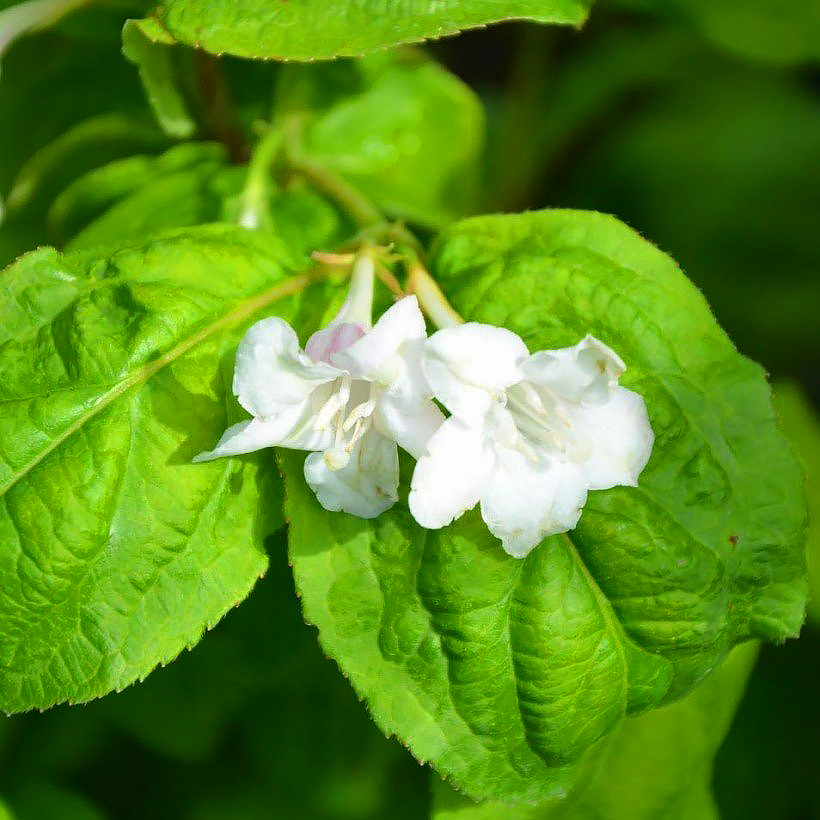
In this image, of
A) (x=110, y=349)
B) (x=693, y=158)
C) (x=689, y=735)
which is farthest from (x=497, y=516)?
(x=693, y=158)

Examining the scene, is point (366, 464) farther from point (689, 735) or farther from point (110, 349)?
point (689, 735)

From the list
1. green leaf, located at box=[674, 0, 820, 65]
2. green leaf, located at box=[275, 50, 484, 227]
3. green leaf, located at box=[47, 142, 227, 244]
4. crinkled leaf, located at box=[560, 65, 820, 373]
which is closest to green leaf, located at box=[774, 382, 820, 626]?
crinkled leaf, located at box=[560, 65, 820, 373]

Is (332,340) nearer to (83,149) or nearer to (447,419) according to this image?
(447,419)

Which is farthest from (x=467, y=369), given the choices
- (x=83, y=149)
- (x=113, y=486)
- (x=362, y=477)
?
(x=83, y=149)

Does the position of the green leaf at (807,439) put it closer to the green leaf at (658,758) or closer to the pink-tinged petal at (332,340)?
the green leaf at (658,758)

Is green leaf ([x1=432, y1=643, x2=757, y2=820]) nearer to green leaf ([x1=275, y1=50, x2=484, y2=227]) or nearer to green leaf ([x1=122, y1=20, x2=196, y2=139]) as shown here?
green leaf ([x1=275, y1=50, x2=484, y2=227])
